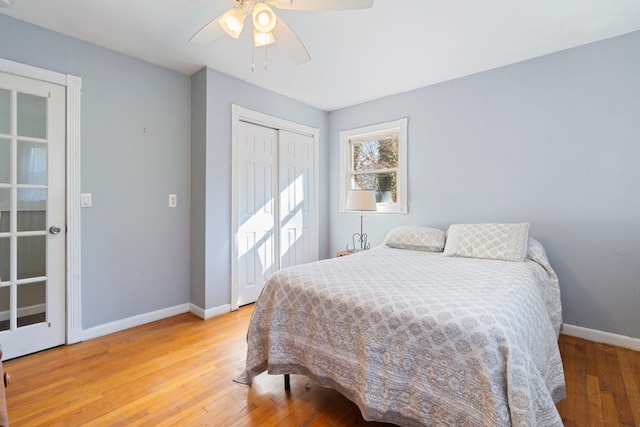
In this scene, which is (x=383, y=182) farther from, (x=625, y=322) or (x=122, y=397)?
(x=122, y=397)

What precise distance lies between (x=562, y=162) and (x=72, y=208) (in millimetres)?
4003

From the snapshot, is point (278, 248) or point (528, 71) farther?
point (278, 248)

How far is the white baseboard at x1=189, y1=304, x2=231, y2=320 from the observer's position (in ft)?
9.09

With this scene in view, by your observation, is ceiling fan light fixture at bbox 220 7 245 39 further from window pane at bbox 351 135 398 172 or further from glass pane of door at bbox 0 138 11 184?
window pane at bbox 351 135 398 172

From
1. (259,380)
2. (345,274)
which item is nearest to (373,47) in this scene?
(345,274)

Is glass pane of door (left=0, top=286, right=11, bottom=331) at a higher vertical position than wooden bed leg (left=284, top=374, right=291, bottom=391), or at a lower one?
higher

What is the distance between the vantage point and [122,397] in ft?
5.44

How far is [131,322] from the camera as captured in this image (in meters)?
2.58

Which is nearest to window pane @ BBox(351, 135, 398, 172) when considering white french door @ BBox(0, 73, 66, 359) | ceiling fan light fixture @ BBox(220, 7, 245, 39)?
ceiling fan light fixture @ BBox(220, 7, 245, 39)

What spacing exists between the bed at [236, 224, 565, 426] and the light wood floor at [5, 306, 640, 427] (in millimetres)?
193

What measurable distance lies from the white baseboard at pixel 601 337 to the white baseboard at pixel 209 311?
10.0 feet

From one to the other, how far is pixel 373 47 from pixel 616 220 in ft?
7.67

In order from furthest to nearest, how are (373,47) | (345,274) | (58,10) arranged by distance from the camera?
(373,47)
(58,10)
(345,274)

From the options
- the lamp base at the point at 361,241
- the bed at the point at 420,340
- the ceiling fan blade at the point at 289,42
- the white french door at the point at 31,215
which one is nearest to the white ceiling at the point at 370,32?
the ceiling fan blade at the point at 289,42
